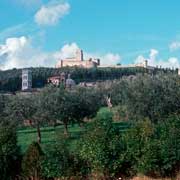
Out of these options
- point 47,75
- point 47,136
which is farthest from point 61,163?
point 47,75

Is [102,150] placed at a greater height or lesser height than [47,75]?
lesser

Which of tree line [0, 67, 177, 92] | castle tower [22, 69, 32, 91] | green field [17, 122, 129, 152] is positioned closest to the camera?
green field [17, 122, 129, 152]

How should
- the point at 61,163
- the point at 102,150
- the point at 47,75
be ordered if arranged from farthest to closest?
1. the point at 47,75
2. the point at 102,150
3. the point at 61,163

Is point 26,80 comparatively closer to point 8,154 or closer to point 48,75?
point 48,75

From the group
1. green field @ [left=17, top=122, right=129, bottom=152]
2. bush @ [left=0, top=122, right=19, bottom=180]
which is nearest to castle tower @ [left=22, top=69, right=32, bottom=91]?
green field @ [left=17, top=122, right=129, bottom=152]

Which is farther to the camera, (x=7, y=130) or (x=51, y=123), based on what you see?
(x=51, y=123)

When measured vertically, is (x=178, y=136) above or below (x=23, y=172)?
above

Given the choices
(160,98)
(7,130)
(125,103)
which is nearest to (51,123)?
(125,103)

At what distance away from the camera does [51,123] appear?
52.3 meters

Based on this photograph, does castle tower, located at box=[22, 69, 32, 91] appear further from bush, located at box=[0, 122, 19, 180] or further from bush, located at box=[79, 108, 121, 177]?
bush, located at box=[79, 108, 121, 177]

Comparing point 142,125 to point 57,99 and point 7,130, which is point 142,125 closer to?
point 7,130

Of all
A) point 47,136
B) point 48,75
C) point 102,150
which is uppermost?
point 48,75

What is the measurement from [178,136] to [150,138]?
1400mm

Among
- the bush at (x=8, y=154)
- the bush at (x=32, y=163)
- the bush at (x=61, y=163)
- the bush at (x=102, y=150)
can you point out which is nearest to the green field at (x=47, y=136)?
the bush at (x=61, y=163)
